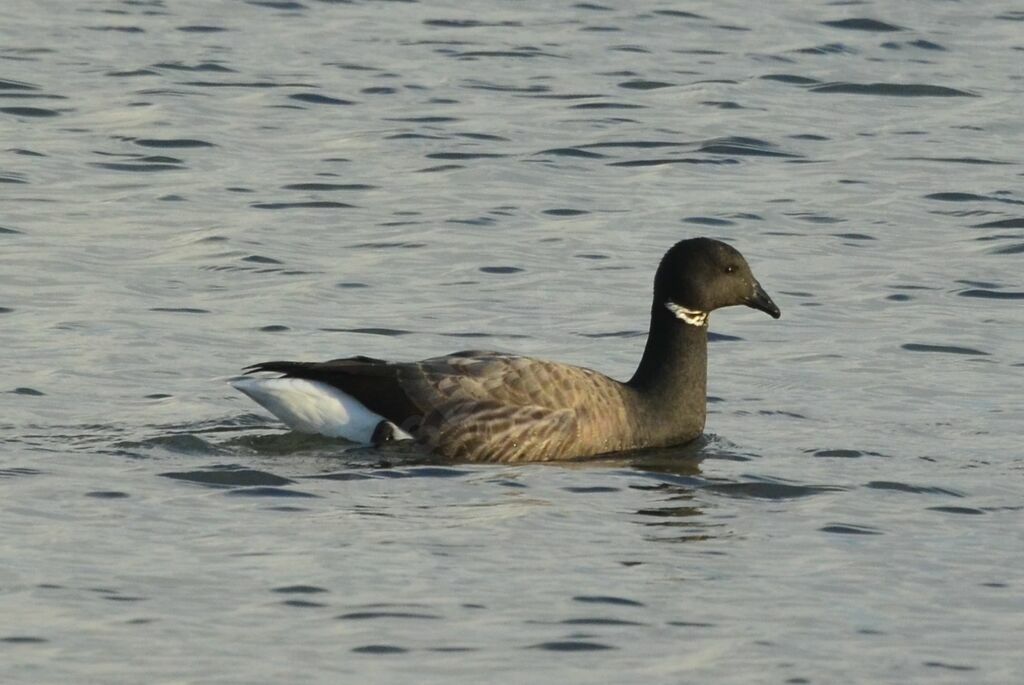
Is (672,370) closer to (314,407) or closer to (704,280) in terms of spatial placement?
(704,280)

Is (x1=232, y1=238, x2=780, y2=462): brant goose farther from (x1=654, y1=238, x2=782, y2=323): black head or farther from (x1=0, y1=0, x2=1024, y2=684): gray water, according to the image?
(x1=654, y1=238, x2=782, y2=323): black head

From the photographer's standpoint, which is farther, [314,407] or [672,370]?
[672,370]

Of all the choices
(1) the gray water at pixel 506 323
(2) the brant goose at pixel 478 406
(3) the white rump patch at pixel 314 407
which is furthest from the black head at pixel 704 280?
(3) the white rump patch at pixel 314 407

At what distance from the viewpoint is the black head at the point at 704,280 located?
14.8 meters

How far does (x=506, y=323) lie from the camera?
16828mm

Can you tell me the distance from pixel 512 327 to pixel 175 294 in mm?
2558

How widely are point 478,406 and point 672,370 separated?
1.44 metres

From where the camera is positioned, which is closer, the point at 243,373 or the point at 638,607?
the point at 638,607

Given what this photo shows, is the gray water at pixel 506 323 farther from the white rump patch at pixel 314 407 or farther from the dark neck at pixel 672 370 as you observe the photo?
the dark neck at pixel 672 370

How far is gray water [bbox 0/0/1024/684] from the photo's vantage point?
33.2 ft

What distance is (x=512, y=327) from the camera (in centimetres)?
1672

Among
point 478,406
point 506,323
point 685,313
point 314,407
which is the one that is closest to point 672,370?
point 685,313

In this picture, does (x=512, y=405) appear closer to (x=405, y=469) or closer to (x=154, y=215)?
(x=405, y=469)

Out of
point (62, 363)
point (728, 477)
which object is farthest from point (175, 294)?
point (728, 477)
